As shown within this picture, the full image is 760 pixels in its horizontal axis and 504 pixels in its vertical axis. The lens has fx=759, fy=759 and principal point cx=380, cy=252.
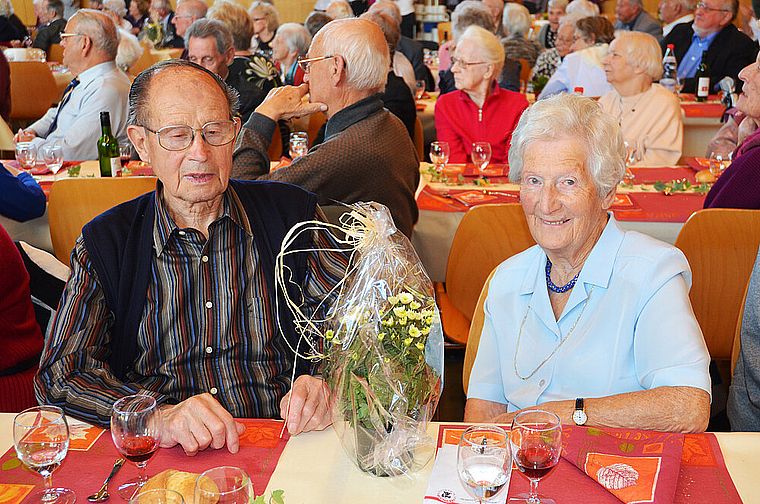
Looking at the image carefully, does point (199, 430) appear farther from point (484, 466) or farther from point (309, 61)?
point (309, 61)

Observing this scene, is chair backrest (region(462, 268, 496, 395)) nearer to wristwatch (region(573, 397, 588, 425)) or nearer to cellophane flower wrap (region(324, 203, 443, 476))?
wristwatch (region(573, 397, 588, 425))

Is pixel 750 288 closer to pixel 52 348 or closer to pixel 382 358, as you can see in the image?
pixel 382 358

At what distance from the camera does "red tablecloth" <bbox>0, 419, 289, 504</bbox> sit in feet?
4.57

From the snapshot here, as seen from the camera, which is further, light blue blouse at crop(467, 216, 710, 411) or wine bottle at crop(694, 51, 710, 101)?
wine bottle at crop(694, 51, 710, 101)

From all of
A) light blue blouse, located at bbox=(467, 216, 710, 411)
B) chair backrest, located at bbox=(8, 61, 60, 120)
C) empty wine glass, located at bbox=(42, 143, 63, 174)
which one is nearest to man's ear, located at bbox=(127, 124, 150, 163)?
light blue blouse, located at bbox=(467, 216, 710, 411)

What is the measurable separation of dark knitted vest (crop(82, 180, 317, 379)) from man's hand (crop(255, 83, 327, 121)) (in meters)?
1.23

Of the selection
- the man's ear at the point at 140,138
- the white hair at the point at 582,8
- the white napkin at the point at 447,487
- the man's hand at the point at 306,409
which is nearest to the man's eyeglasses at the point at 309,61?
the man's ear at the point at 140,138

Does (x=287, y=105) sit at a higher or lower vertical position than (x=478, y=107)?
higher

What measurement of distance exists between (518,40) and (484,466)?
23.9 ft

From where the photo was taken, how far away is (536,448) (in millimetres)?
1277

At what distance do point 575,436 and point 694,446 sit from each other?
0.75 ft

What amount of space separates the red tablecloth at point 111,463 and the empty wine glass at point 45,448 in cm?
2

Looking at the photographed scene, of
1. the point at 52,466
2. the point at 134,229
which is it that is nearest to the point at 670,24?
the point at 134,229

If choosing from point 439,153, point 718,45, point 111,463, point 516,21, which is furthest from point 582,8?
point 111,463
